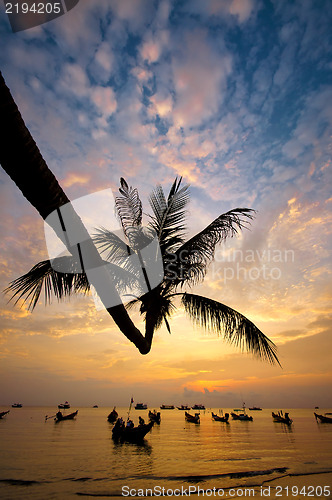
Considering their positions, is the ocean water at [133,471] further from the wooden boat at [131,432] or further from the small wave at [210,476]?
the wooden boat at [131,432]

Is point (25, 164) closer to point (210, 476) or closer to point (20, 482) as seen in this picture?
point (210, 476)

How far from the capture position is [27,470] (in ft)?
43.2

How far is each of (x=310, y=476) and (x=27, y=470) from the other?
14066mm

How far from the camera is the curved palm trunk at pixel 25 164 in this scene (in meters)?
1.14

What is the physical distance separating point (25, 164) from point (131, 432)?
27.6m

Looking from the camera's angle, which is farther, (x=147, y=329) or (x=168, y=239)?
(x=168, y=239)

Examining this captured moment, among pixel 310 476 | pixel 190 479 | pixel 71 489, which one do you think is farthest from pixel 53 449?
pixel 310 476

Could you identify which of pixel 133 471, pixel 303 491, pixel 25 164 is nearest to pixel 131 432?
pixel 133 471

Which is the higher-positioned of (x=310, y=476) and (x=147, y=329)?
(x=147, y=329)

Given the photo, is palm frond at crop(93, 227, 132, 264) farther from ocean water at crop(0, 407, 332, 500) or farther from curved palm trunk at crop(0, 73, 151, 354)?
ocean water at crop(0, 407, 332, 500)

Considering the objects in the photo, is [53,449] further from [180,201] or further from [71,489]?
[180,201]

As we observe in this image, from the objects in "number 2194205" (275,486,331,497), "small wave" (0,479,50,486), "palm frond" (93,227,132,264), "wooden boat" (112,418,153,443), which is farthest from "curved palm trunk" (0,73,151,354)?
"wooden boat" (112,418,153,443)

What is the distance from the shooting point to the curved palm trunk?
1140 millimetres

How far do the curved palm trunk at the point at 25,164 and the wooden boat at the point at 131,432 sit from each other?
25924 millimetres
